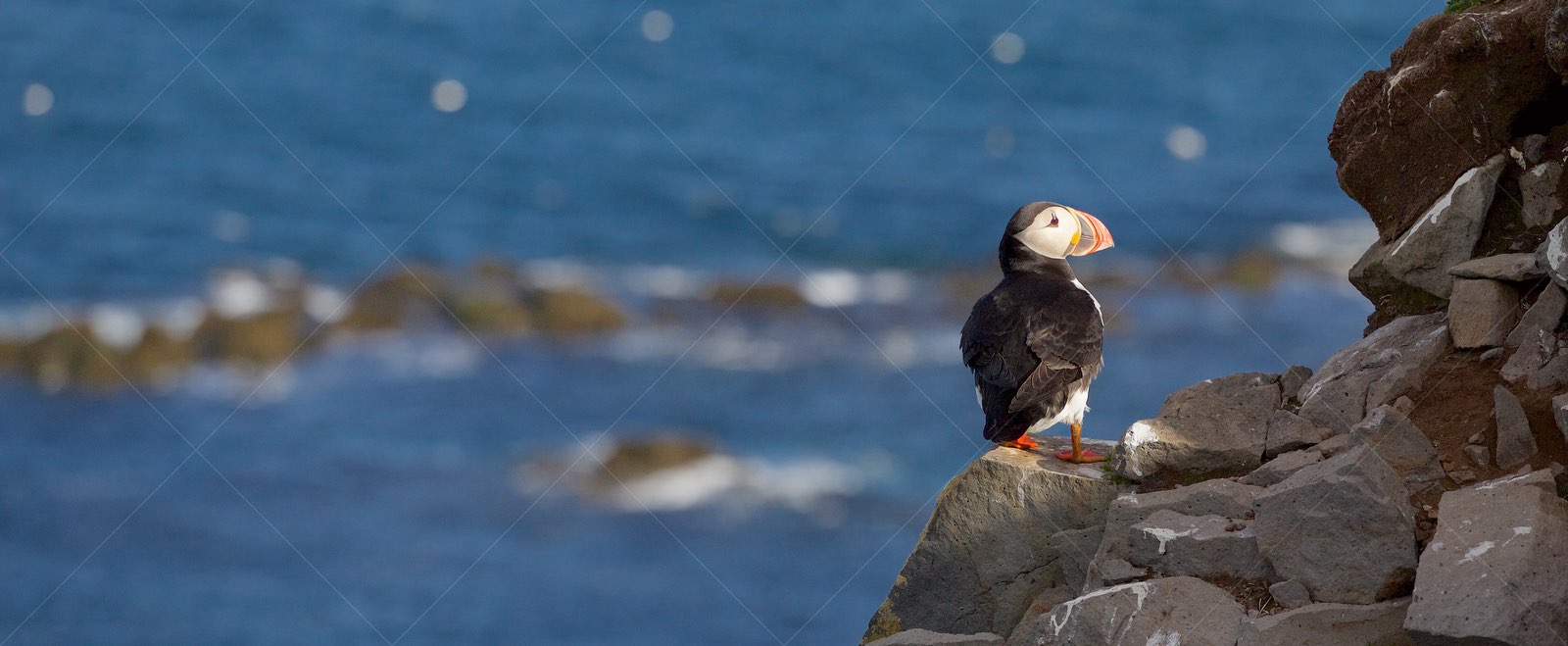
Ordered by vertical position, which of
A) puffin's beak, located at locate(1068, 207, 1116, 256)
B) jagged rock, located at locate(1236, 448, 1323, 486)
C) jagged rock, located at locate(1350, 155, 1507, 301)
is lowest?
jagged rock, located at locate(1236, 448, 1323, 486)

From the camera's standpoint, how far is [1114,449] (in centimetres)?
738

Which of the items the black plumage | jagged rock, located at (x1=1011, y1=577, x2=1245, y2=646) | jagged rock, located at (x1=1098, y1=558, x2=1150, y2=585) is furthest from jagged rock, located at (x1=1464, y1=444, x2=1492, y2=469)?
the black plumage

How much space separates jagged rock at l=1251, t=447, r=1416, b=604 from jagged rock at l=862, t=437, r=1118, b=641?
Result: 128 centimetres

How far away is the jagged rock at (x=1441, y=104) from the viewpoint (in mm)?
7516

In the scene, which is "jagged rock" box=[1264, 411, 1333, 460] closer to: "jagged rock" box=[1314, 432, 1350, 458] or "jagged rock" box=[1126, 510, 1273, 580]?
"jagged rock" box=[1314, 432, 1350, 458]

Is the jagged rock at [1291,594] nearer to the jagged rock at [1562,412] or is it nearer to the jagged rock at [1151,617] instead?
the jagged rock at [1151,617]

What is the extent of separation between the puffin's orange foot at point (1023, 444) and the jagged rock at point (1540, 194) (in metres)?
2.57

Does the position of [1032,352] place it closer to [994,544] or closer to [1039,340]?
[1039,340]

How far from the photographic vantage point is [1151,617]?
Answer: 6.23 m

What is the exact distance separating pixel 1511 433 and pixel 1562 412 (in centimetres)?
29

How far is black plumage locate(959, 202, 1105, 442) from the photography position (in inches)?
311

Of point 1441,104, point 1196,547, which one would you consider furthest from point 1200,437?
point 1441,104

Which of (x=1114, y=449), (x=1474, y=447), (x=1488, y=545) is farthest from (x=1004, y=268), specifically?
(x=1488, y=545)

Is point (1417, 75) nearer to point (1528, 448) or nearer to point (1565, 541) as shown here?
point (1528, 448)
